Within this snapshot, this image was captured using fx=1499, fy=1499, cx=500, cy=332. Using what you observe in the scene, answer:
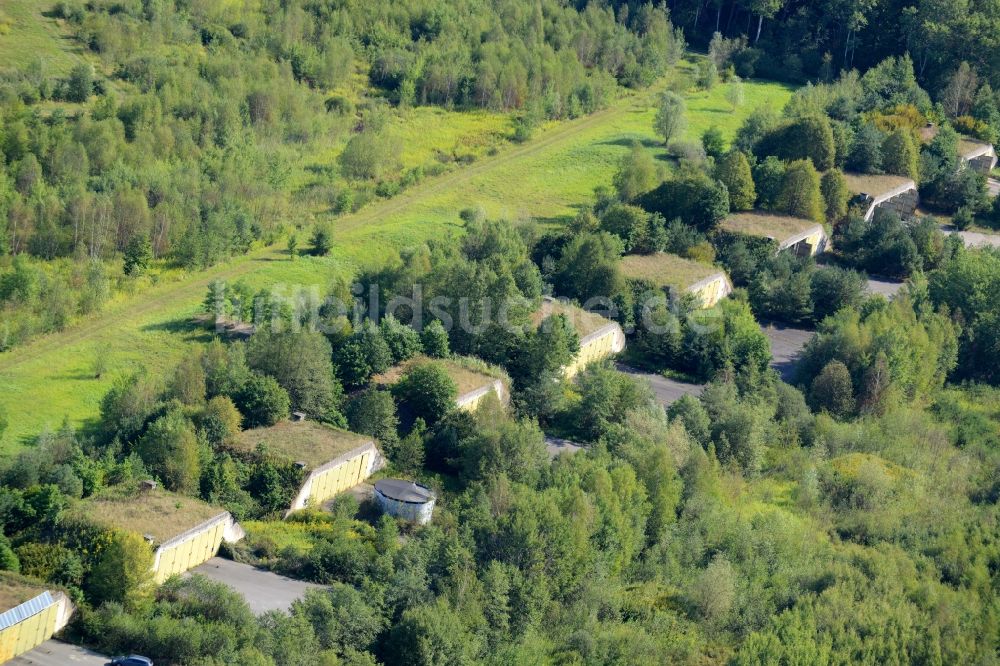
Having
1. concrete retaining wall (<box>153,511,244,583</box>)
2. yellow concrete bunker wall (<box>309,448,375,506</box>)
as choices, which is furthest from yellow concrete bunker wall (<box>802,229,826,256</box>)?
concrete retaining wall (<box>153,511,244,583</box>)

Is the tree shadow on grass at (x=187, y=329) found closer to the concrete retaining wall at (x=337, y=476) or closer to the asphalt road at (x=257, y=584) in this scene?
the concrete retaining wall at (x=337, y=476)

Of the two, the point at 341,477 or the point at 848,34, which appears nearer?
the point at 341,477

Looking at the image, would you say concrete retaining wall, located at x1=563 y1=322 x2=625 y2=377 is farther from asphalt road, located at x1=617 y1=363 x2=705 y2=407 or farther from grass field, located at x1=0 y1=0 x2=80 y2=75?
grass field, located at x1=0 y1=0 x2=80 y2=75

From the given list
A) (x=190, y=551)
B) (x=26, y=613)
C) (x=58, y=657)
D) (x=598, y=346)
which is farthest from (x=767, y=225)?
(x=26, y=613)

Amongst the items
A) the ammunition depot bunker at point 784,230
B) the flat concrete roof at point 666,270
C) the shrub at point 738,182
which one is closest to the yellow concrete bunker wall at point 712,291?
the flat concrete roof at point 666,270

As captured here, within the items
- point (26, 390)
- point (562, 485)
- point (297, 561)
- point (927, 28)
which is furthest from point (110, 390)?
point (927, 28)

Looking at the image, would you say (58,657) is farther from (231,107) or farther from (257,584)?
(231,107)

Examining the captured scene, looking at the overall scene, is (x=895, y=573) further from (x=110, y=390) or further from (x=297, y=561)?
(x=110, y=390)

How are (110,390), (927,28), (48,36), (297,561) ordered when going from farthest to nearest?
1. (927,28)
2. (48,36)
3. (110,390)
4. (297,561)
